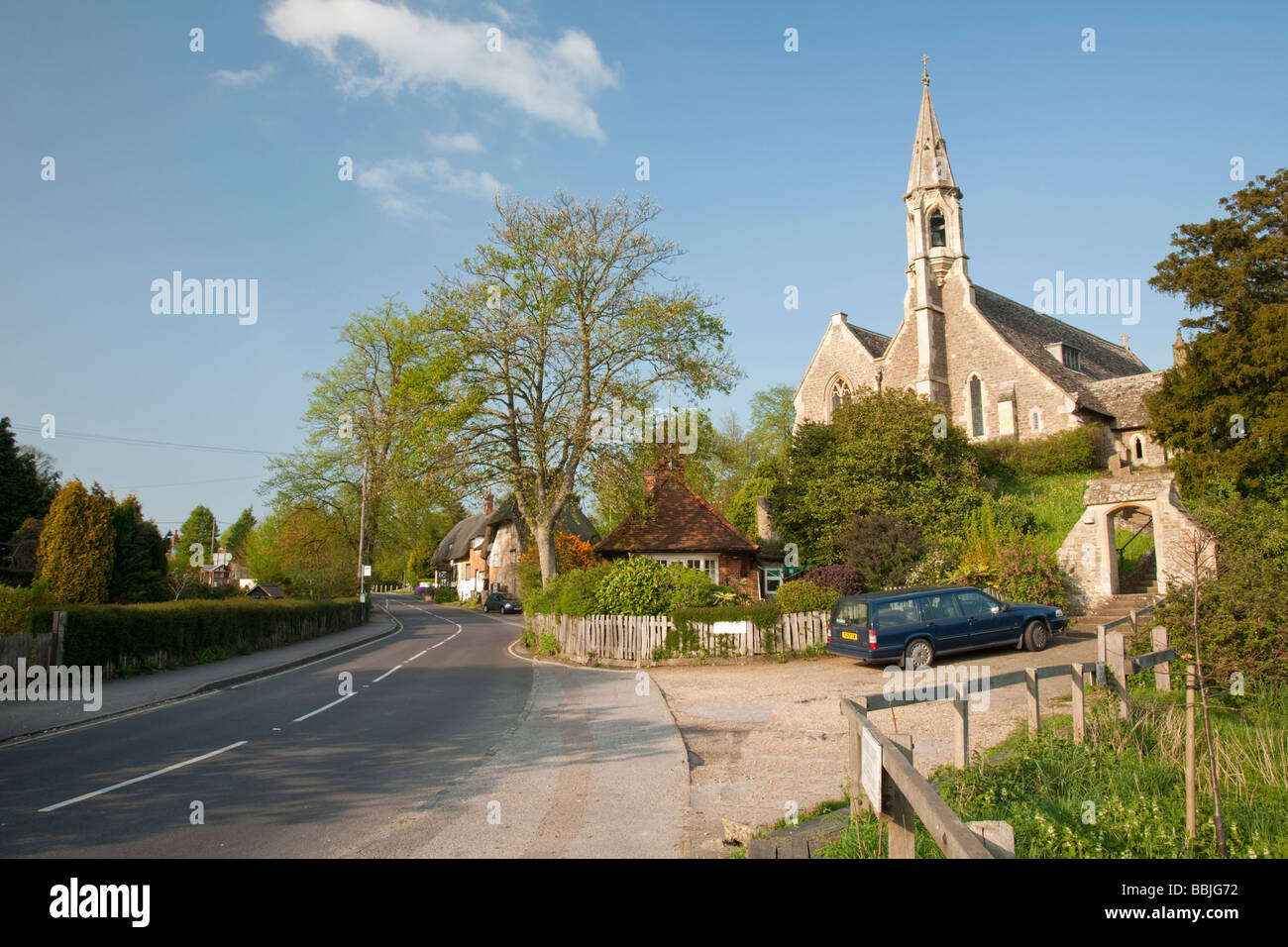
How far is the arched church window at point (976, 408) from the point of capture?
40.2 meters

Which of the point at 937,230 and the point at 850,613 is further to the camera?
the point at 937,230

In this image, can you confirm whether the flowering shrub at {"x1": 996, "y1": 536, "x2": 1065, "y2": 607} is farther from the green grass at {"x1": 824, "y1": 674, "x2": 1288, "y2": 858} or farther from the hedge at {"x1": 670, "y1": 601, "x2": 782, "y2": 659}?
the green grass at {"x1": 824, "y1": 674, "x2": 1288, "y2": 858}

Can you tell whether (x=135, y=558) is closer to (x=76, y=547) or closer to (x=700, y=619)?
(x=76, y=547)

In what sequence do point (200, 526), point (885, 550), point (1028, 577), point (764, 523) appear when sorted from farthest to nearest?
point (200, 526)
point (764, 523)
point (885, 550)
point (1028, 577)

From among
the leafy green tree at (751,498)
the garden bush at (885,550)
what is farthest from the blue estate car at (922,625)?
the leafy green tree at (751,498)

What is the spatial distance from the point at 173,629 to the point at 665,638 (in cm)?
1327

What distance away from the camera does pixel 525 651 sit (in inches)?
994

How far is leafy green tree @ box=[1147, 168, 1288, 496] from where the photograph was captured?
72.8 feet

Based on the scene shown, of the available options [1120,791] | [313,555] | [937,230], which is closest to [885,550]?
[1120,791]

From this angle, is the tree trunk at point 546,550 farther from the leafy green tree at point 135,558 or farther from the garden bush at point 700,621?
the leafy green tree at point 135,558

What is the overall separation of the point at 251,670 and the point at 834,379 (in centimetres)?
3571

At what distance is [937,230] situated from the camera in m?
43.4
